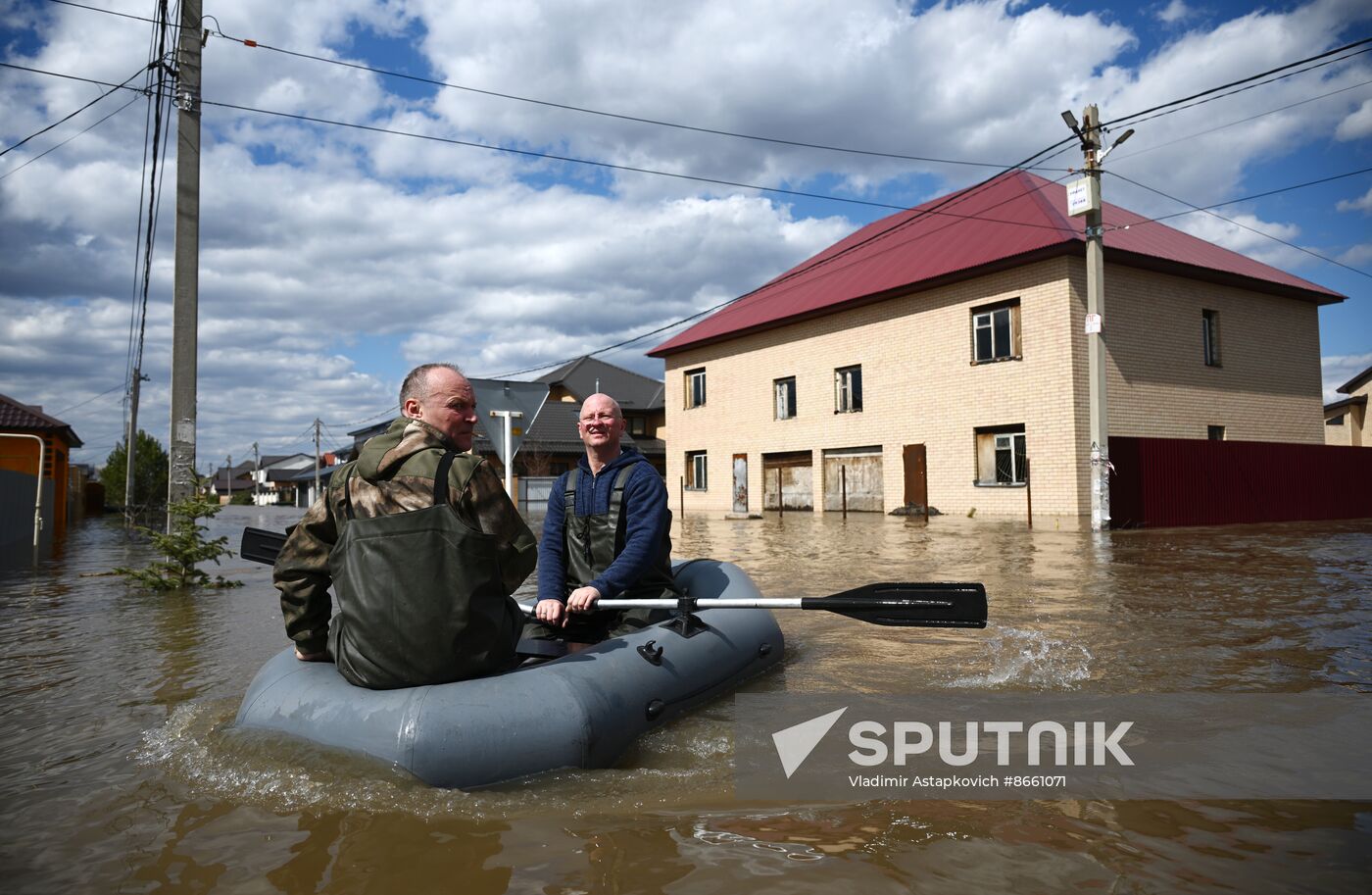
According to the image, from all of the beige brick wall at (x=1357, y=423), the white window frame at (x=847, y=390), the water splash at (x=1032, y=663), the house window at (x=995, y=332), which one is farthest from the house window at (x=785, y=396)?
the beige brick wall at (x=1357, y=423)

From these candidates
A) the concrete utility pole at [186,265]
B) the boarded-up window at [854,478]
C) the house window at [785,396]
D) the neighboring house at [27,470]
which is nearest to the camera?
the concrete utility pole at [186,265]

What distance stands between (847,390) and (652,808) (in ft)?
67.8

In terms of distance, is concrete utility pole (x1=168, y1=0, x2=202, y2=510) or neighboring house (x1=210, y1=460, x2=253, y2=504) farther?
neighboring house (x1=210, y1=460, x2=253, y2=504)

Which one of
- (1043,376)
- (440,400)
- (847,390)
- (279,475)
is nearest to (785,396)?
(847,390)

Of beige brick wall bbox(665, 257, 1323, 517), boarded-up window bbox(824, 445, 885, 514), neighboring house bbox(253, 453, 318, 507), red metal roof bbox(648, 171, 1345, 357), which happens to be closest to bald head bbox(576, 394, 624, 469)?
beige brick wall bbox(665, 257, 1323, 517)

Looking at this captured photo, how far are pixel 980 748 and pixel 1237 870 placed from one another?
1.09 m

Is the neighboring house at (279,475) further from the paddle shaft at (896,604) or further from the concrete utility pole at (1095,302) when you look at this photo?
the paddle shaft at (896,604)

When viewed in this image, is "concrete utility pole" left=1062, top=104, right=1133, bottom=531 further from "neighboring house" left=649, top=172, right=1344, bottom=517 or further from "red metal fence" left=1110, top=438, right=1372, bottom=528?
"neighboring house" left=649, top=172, right=1344, bottom=517

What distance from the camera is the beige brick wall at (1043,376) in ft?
57.8

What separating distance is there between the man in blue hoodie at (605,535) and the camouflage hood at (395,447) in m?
1.08

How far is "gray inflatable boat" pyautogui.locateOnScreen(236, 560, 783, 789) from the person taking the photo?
9.49ft

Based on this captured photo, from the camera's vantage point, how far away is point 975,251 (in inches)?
769

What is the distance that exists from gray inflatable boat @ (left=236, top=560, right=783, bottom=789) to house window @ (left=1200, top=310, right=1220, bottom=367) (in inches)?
811

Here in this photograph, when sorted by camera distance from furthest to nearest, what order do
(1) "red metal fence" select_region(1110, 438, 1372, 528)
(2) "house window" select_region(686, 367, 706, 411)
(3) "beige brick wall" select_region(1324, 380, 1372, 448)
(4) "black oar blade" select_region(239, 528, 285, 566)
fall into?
1. (3) "beige brick wall" select_region(1324, 380, 1372, 448)
2. (2) "house window" select_region(686, 367, 706, 411)
3. (1) "red metal fence" select_region(1110, 438, 1372, 528)
4. (4) "black oar blade" select_region(239, 528, 285, 566)
